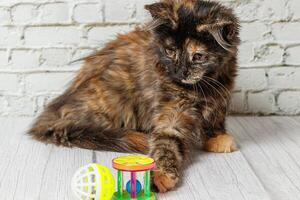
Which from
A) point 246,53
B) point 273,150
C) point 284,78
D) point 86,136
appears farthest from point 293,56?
point 86,136

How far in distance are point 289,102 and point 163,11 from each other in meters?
1.21

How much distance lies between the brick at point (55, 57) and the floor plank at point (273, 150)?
3.16 ft

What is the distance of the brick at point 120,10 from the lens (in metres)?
2.89

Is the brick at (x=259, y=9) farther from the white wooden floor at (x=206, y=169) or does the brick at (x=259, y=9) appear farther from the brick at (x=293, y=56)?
the white wooden floor at (x=206, y=169)

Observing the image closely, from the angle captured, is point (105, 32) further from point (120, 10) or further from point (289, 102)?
point (289, 102)

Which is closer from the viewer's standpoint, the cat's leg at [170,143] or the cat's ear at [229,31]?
the cat's leg at [170,143]

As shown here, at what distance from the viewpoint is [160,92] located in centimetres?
Result: 235

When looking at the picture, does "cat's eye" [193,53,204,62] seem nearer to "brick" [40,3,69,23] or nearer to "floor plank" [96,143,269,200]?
"floor plank" [96,143,269,200]

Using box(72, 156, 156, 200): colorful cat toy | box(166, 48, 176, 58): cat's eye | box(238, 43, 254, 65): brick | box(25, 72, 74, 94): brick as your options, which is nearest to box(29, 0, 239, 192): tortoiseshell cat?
box(166, 48, 176, 58): cat's eye

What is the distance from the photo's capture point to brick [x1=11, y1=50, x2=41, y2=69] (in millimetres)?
2957

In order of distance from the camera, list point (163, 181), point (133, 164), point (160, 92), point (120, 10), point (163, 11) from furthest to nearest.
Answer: point (120, 10)
point (160, 92)
point (163, 11)
point (163, 181)
point (133, 164)

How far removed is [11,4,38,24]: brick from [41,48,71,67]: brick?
19 cm

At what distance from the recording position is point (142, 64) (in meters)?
2.50

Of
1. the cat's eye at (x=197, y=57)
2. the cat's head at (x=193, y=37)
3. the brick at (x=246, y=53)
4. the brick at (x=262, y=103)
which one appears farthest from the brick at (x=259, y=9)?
the cat's eye at (x=197, y=57)
